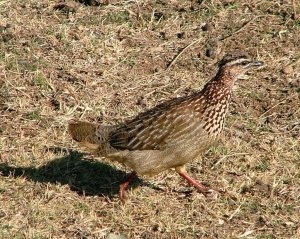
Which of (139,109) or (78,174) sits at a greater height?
(139,109)

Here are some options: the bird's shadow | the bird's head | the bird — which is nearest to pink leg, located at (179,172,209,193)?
the bird

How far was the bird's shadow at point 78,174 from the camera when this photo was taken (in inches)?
322

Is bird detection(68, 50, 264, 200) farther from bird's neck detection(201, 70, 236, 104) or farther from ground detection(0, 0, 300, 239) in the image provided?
ground detection(0, 0, 300, 239)

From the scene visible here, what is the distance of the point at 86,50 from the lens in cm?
1038

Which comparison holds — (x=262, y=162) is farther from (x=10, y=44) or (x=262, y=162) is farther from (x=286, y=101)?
(x=10, y=44)

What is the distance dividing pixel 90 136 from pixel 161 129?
2.44 ft

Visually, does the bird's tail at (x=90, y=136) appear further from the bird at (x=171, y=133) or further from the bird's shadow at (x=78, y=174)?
the bird's shadow at (x=78, y=174)

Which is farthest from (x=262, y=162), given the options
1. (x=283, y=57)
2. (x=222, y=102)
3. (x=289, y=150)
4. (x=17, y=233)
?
(x=17, y=233)

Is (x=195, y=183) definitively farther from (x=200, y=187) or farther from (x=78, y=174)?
(x=78, y=174)

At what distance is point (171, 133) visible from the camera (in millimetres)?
7875

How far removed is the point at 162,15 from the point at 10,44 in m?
2.15

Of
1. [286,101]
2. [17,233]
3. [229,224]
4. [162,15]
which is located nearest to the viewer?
[17,233]

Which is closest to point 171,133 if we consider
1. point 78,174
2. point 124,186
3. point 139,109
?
point 124,186

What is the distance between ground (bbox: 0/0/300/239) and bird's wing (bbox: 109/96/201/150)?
56 centimetres
